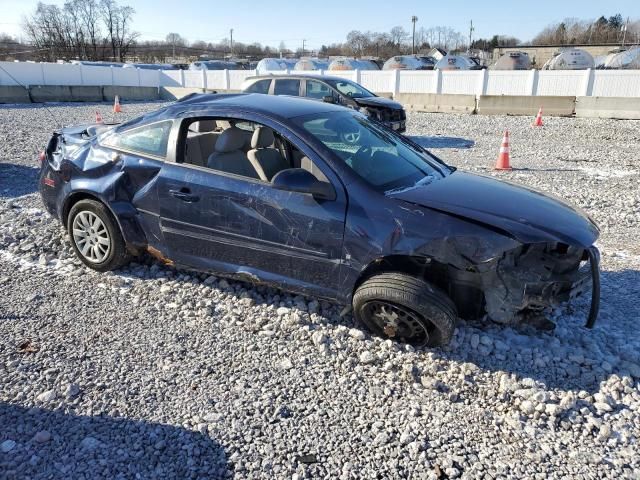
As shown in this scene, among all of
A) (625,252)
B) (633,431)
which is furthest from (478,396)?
(625,252)

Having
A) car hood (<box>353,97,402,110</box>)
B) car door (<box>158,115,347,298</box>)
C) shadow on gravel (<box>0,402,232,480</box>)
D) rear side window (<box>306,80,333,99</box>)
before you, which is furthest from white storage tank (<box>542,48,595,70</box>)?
shadow on gravel (<box>0,402,232,480</box>)

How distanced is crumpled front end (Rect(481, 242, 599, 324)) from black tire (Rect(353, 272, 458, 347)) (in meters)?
0.30

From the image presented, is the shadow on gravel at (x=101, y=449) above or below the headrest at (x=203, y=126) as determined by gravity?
below

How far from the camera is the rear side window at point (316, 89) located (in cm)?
1291

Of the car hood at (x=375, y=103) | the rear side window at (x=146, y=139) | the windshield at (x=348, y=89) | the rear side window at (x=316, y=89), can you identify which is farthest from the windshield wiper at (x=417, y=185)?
the rear side window at (x=316, y=89)

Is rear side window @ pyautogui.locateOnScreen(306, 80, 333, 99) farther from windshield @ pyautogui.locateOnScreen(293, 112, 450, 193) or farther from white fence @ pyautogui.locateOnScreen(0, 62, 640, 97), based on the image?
white fence @ pyautogui.locateOnScreen(0, 62, 640, 97)

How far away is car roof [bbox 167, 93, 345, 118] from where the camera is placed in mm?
4164

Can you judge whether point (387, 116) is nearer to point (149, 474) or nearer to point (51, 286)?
point (51, 286)

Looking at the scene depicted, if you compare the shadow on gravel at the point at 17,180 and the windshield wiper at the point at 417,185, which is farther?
the shadow on gravel at the point at 17,180

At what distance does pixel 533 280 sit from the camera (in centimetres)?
333

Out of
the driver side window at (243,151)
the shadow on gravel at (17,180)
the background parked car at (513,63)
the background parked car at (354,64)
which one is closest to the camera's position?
the driver side window at (243,151)

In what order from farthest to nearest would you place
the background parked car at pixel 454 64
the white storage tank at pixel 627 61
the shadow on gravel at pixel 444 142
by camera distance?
the background parked car at pixel 454 64, the white storage tank at pixel 627 61, the shadow on gravel at pixel 444 142

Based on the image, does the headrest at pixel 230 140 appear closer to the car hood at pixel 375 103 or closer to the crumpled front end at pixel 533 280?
the crumpled front end at pixel 533 280

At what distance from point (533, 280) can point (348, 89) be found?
10.8 meters
